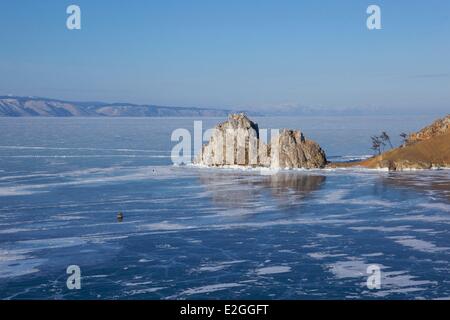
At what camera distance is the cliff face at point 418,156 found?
118 m

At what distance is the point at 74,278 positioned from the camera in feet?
139

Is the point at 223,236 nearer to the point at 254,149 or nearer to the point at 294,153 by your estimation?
the point at 294,153

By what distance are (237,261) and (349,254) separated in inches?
353

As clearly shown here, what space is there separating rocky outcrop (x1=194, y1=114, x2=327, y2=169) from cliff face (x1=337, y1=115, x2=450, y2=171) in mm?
9389

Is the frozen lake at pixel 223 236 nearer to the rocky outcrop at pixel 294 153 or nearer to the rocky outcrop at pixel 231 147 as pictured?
the rocky outcrop at pixel 294 153

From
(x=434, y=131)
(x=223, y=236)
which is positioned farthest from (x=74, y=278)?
(x=434, y=131)

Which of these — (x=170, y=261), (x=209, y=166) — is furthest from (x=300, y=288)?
(x=209, y=166)

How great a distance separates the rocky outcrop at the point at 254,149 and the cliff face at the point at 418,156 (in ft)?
30.8

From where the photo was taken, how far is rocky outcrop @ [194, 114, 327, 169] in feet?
396

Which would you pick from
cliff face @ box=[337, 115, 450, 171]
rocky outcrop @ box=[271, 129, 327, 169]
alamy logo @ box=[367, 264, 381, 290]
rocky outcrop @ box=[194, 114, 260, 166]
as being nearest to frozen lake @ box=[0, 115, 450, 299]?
alamy logo @ box=[367, 264, 381, 290]

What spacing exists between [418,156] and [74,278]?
308 ft

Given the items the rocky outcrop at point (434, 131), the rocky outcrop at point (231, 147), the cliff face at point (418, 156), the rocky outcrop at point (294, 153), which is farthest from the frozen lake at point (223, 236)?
the rocky outcrop at point (434, 131)

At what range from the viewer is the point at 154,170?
11081 cm

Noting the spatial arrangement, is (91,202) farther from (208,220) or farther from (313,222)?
(313,222)
